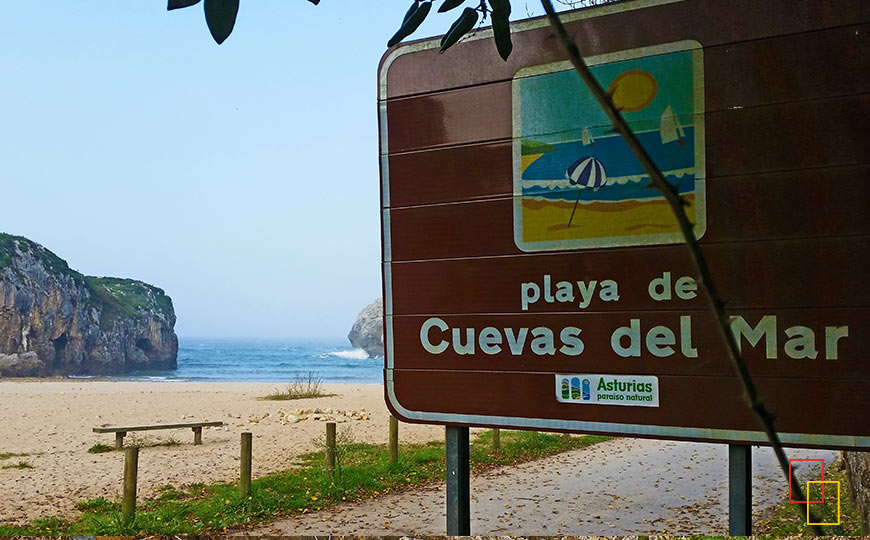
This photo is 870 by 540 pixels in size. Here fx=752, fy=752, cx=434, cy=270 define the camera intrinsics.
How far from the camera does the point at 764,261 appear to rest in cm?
182

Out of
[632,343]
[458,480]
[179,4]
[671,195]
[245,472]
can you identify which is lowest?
[245,472]

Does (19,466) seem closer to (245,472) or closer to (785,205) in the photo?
(245,472)

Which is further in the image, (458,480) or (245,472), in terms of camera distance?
(245,472)

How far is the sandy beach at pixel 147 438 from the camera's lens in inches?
251

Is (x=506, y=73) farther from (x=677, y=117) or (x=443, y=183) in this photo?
(x=677, y=117)

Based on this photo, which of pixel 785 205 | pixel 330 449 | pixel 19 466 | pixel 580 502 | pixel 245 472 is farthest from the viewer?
pixel 19 466

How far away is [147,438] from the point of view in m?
8.80

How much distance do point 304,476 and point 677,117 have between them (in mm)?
5150

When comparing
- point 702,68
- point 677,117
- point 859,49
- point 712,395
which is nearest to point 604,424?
point 712,395

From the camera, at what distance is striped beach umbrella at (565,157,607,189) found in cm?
198

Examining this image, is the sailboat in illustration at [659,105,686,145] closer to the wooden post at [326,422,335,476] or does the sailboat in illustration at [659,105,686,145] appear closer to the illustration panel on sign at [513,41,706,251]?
→ the illustration panel on sign at [513,41,706,251]

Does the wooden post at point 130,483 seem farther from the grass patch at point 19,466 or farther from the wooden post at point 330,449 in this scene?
the grass patch at point 19,466

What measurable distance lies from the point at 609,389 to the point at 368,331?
140 feet

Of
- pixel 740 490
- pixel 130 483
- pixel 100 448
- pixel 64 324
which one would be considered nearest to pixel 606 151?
pixel 740 490
